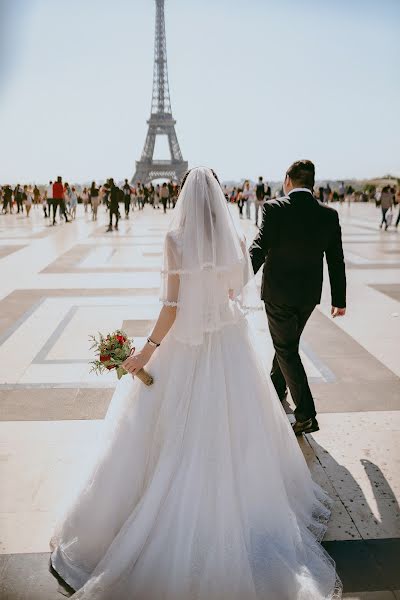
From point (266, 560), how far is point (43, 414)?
6.90 feet

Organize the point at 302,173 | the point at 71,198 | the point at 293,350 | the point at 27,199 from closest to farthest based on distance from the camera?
the point at 302,173
the point at 293,350
the point at 71,198
the point at 27,199

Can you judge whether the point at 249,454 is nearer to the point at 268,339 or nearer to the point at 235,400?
the point at 235,400

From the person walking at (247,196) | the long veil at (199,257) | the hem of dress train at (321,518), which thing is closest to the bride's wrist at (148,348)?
the long veil at (199,257)

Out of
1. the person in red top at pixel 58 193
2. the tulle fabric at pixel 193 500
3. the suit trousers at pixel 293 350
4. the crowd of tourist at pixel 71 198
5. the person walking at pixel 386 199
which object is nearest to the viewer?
the tulle fabric at pixel 193 500

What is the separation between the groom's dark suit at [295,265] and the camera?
3143mm

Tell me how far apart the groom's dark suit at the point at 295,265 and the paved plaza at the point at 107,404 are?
54 centimetres

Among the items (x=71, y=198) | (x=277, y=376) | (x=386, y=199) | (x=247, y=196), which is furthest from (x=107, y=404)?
(x=71, y=198)

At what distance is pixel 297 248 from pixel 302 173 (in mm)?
472

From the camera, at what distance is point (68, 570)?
7.47 feet

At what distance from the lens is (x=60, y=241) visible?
13188 millimetres

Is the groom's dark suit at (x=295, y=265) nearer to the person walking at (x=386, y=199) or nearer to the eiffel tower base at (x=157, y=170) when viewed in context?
the person walking at (x=386, y=199)

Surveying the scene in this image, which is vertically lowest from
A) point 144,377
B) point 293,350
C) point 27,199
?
point 293,350

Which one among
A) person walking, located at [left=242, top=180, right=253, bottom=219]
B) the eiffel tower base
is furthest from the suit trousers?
the eiffel tower base

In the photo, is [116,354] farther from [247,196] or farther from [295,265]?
[247,196]
